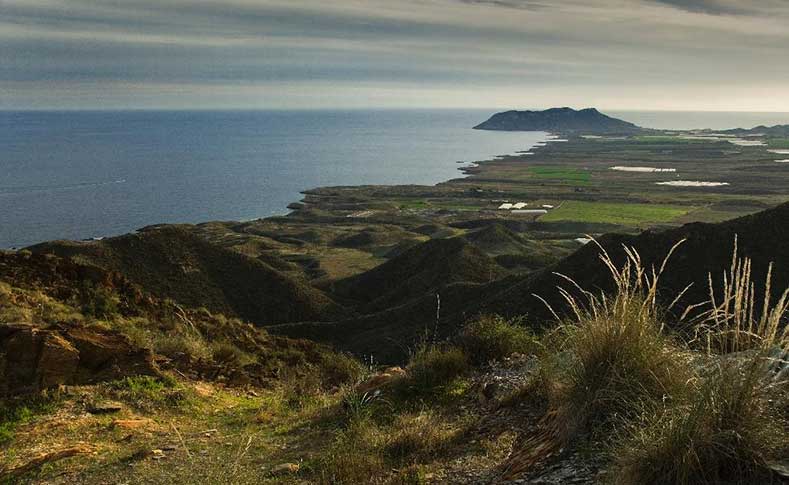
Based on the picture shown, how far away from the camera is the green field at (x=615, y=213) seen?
7044 centimetres

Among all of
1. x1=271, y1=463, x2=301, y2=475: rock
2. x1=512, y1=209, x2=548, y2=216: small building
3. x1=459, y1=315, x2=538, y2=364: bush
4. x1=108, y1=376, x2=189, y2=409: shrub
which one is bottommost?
x1=512, y1=209, x2=548, y2=216: small building

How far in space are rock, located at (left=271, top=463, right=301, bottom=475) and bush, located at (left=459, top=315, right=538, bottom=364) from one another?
386cm

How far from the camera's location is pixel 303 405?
9.27 meters

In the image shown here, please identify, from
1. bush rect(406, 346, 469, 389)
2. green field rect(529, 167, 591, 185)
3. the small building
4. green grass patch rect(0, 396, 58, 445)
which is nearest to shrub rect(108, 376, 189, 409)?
green grass patch rect(0, 396, 58, 445)

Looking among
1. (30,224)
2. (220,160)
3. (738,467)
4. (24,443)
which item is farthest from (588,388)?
Answer: (220,160)

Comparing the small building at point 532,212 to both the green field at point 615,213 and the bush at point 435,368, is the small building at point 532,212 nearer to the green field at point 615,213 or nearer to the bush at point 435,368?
the green field at point 615,213

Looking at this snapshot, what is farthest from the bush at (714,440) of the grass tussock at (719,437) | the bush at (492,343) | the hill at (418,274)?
the hill at (418,274)

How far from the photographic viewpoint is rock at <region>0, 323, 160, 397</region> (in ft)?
28.2

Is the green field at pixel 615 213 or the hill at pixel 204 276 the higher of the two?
the hill at pixel 204 276

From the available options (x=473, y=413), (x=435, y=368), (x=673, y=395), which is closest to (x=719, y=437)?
(x=673, y=395)

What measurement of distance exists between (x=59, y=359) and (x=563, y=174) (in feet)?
390

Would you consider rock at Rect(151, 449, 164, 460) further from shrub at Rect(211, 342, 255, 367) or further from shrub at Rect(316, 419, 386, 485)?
shrub at Rect(211, 342, 255, 367)

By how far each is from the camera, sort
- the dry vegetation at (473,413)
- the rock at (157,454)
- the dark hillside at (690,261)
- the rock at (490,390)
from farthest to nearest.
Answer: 1. the dark hillside at (690,261)
2. the rock at (490,390)
3. the rock at (157,454)
4. the dry vegetation at (473,413)

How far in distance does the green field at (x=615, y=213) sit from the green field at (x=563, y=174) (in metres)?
25.9
